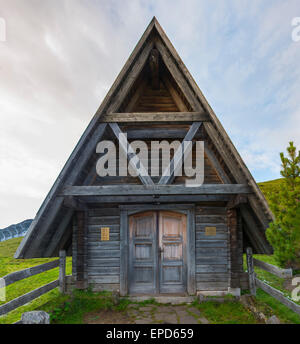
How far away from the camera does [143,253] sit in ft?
20.8

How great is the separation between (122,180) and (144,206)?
1034mm

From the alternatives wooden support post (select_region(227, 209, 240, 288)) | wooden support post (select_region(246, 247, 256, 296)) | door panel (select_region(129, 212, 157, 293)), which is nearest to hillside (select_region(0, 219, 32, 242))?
door panel (select_region(129, 212, 157, 293))

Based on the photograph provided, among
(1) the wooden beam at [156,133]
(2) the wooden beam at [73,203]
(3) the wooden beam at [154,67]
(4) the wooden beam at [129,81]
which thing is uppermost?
(3) the wooden beam at [154,67]

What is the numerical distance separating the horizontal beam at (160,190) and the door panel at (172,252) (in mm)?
1766

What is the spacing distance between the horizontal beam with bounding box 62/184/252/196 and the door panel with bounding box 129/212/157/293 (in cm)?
175

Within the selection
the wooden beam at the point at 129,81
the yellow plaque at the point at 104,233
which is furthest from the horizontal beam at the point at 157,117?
the yellow plaque at the point at 104,233

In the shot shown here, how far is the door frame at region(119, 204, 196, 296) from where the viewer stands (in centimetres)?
607

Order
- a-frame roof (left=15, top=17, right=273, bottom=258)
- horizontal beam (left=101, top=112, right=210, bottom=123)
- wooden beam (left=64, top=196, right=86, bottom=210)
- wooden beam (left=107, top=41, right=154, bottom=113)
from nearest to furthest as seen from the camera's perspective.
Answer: a-frame roof (left=15, top=17, right=273, bottom=258)
wooden beam (left=64, top=196, right=86, bottom=210)
horizontal beam (left=101, top=112, right=210, bottom=123)
wooden beam (left=107, top=41, right=154, bottom=113)

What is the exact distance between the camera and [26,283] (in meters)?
9.19

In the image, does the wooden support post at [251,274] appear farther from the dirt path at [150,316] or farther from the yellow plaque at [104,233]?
the yellow plaque at [104,233]

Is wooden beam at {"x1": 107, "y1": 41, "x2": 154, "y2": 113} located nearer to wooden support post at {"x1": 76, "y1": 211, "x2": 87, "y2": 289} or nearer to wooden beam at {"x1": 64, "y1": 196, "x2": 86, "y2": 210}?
wooden beam at {"x1": 64, "y1": 196, "x2": 86, "y2": 210}

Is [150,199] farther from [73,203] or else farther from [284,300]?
[284,300]

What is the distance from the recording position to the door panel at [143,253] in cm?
619
